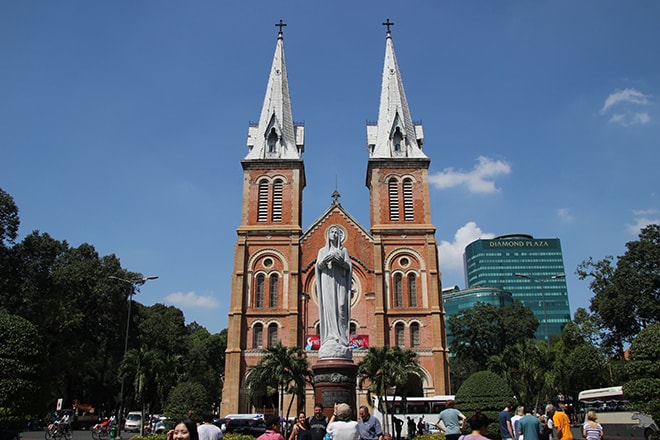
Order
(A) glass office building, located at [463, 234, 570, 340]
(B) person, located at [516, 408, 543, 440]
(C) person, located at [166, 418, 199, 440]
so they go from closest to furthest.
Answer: (C) person, located at [166, 418, 199, 440]
(B) person, located at [516, 408, 543, 440]
(A) glass office building, located at [463, 234, 570, 340]

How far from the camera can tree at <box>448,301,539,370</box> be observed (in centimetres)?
5497

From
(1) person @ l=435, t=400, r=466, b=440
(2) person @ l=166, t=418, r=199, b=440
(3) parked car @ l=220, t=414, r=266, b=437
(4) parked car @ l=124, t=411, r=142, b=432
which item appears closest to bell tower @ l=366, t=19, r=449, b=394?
(3) parked car @ l=220, t=414, r=266, b=437

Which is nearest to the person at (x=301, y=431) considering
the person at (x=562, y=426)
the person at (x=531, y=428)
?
the person at (x=531, y=428)

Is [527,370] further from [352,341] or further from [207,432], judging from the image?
[207,432]

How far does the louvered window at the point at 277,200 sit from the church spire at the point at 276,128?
8.23 ft

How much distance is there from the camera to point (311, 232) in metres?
43.2

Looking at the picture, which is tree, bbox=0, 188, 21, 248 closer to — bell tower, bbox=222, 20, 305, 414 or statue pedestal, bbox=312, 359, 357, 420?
bell tower, bbox=222, 20, 305, 414

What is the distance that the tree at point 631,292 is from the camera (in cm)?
3578

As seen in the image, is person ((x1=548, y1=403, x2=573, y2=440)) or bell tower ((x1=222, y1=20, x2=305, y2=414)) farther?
bell tower ((x1=222, y1=20, x2=305, y2=414))

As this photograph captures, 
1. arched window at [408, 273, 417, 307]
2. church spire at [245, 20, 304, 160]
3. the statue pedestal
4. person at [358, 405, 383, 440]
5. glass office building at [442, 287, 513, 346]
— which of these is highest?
church spire at [245, 20, 304, 160]

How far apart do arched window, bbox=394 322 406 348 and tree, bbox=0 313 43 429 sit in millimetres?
29213

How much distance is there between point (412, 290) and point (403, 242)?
3.69 m

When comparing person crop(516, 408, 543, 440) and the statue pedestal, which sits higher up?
the statue pedestal

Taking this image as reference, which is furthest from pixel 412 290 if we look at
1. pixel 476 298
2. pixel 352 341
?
pixel 476 298
